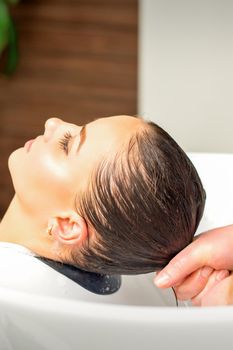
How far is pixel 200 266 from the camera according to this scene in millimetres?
696

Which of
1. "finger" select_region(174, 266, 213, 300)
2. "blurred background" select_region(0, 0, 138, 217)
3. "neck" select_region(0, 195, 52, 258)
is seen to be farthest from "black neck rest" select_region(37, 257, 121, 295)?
"blurred background" select_region(0, 0, 138, 217)

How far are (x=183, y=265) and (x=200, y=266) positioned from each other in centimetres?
2

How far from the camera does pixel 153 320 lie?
1.65 feet

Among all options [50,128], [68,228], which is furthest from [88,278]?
[50,128]

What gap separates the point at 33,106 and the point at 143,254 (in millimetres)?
1364

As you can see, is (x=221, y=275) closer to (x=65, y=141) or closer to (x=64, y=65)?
(x=65, y=141)

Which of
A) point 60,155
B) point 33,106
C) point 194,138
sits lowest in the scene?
point 33,106

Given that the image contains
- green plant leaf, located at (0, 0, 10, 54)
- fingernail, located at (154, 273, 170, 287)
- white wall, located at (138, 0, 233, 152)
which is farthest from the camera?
green plant leaf, located at (0, 0, 10, 54)

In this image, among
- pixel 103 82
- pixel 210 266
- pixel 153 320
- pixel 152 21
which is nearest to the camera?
pixel 153 320

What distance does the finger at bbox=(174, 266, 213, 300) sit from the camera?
2.29ft

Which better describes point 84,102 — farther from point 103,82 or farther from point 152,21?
point 152,21

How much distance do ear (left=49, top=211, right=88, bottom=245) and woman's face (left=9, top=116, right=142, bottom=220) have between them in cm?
1

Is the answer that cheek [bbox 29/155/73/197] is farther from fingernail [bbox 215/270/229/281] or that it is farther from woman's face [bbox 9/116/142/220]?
fingernail [bbox 215/270/229/281]

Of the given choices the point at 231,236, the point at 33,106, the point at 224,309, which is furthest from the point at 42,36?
the point at 224,309
